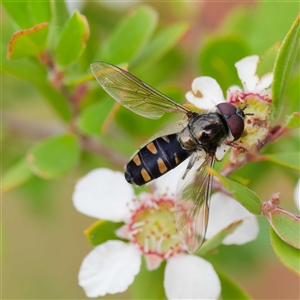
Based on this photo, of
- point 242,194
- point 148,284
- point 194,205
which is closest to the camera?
point 242,194

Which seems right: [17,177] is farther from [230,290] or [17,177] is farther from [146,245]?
[230,290]

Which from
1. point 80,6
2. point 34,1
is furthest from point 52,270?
point 34,1

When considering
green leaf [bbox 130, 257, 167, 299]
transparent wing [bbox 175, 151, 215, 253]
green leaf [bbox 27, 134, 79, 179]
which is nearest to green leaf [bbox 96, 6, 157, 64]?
green leaf [bbox 27, 134, 79, 179]

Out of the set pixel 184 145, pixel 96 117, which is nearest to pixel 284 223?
pixel 184 145

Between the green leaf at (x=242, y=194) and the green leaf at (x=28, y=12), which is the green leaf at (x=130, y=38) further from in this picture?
the green leaf at (x=242, y=194)

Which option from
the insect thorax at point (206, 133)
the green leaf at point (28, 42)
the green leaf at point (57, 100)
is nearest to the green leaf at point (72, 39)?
the green leaf at point (28, 42)

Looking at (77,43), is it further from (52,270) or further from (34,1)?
(52,270)

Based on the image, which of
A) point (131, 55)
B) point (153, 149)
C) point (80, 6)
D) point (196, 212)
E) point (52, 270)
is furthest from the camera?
Result: point (52, 270)
